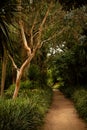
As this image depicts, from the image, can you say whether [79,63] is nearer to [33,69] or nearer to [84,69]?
[84,69]

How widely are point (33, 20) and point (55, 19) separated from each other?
1154mm

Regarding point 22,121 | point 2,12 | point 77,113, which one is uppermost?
point 2,12

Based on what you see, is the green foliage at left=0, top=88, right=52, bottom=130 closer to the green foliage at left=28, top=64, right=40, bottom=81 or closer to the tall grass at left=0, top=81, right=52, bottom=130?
the tall grass at left=0, top=81, right=52, bottom=130

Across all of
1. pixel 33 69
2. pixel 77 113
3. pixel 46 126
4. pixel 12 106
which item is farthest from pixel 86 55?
pixel 12 106

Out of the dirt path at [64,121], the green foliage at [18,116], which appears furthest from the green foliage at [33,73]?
the green foliage at [18,116]

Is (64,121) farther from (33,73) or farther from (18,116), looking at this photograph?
(33,73)

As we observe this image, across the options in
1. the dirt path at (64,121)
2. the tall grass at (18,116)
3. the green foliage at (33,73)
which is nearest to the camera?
the tall grass at (18,116)

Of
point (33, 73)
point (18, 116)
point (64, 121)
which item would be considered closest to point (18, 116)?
point (18, 116)

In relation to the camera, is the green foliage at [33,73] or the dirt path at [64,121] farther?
the green foliage at [33,73]

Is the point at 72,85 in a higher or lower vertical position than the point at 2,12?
lower

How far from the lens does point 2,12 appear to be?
598 centimetres

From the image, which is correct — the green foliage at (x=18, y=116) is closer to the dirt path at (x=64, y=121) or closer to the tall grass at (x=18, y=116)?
the tall grass at (x=18, y=116)

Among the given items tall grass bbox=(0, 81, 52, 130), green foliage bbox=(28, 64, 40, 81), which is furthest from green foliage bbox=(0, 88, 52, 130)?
green foliage bbox=(28, 64, 40, 81)

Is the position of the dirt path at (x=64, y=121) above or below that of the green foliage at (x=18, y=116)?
below
